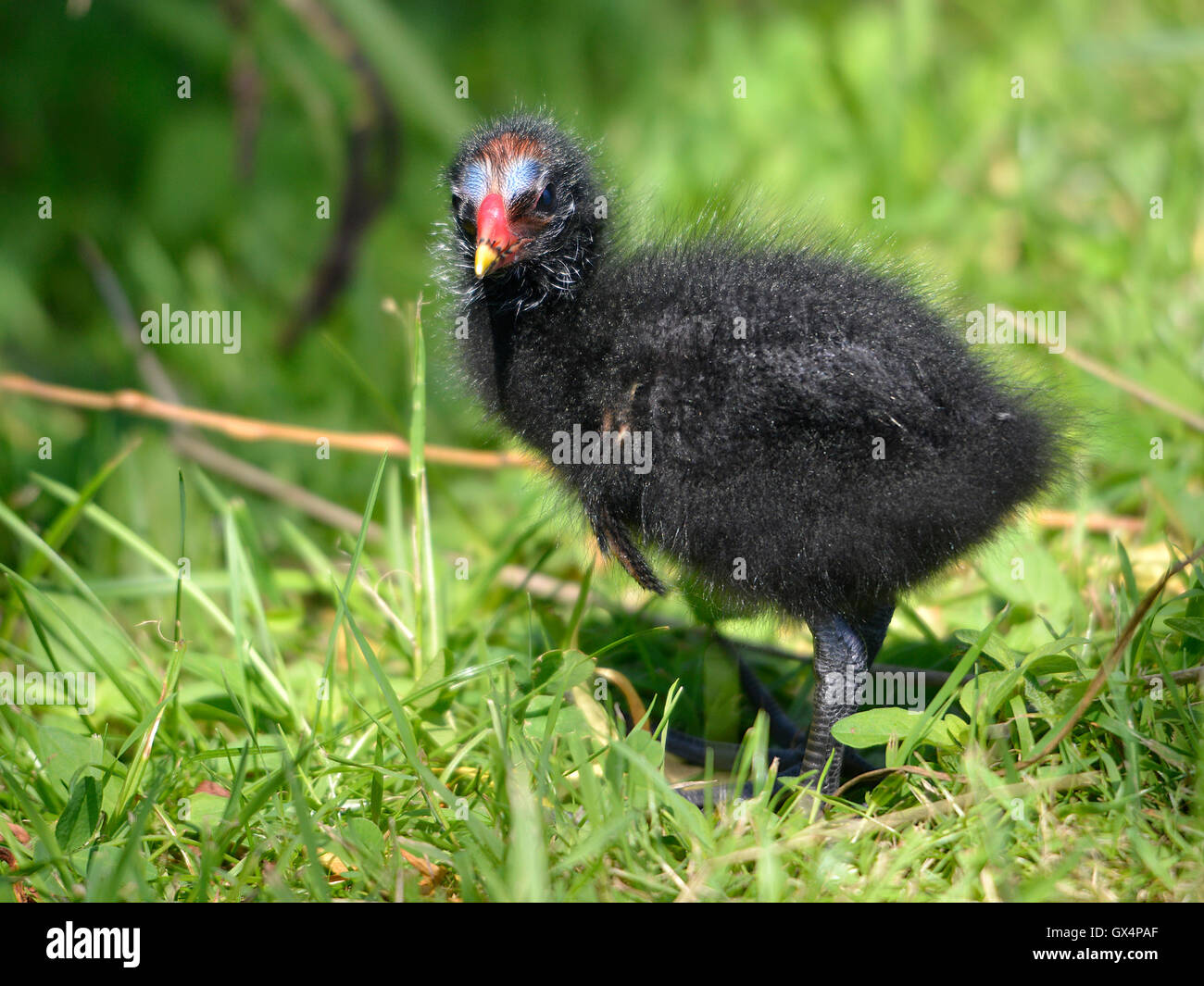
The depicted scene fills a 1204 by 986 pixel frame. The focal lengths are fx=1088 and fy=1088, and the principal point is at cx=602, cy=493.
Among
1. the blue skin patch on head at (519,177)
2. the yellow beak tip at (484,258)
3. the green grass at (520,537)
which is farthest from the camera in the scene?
the blue skin patch on head at (519,177)

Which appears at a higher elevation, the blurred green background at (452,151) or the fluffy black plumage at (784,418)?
the blurred green background at (452,151)

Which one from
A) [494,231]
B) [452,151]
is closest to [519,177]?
[494,231]

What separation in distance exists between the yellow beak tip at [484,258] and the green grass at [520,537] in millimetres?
372

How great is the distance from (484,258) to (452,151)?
163 centimetres

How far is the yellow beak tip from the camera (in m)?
2.17

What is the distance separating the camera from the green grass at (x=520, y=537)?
2.03 metres

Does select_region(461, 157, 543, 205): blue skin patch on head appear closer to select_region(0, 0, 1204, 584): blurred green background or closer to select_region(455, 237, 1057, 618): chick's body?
select_region(455, 237, 1057, 618): chick's body

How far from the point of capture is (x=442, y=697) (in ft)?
8.13

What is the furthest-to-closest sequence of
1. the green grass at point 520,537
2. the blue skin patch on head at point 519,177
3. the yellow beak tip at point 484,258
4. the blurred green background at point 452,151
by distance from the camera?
the blurred green background at point 452,151
the blue skin patch on head at point 519,177
the yellow beak tip at point 484,258
the green grass at point 520,537

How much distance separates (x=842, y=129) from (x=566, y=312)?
3642 millimetres

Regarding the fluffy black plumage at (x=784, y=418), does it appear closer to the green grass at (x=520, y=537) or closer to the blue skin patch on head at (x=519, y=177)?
the blue skin patch on head at (x=519, y=177)

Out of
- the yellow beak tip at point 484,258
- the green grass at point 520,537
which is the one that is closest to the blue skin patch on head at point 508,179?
the yellow beak tip at point 484,258
